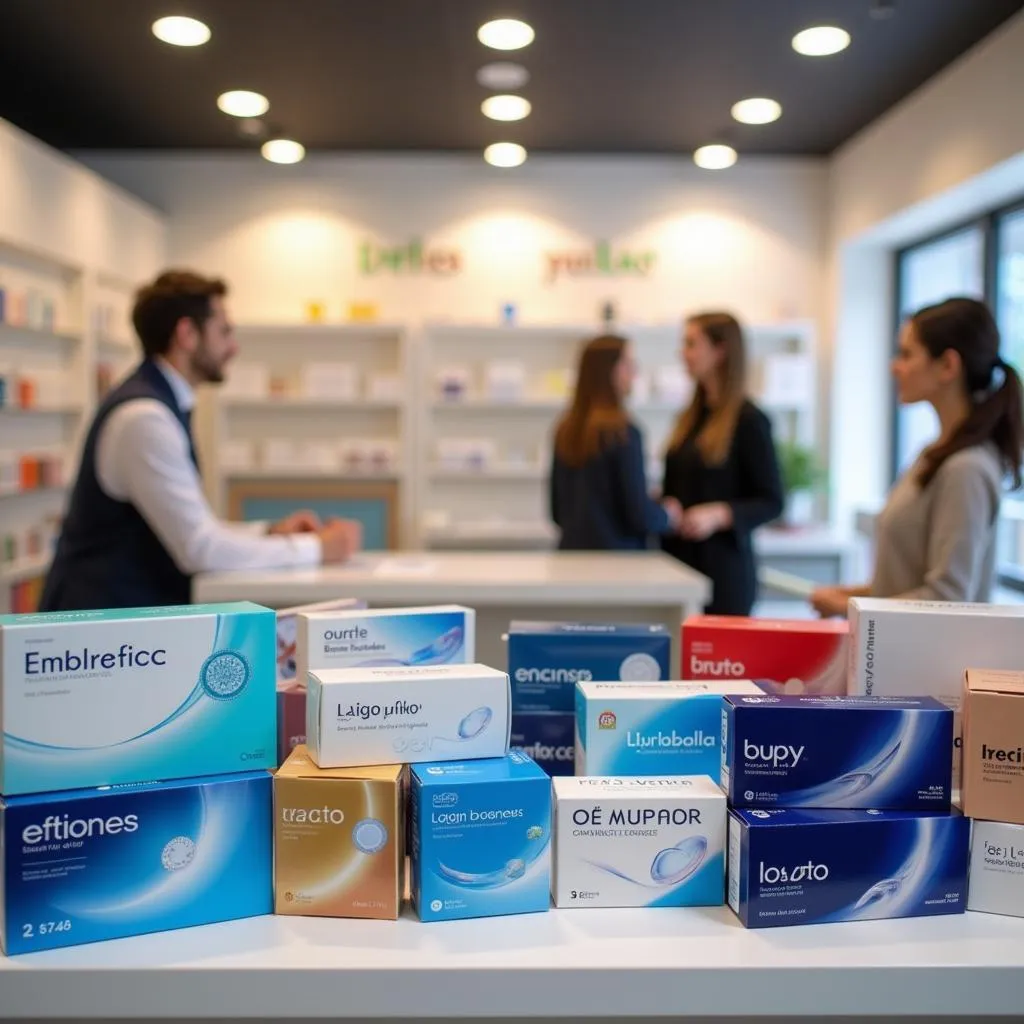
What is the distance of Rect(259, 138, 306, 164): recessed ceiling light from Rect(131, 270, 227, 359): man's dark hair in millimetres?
2779

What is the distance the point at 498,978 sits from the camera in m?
1.18

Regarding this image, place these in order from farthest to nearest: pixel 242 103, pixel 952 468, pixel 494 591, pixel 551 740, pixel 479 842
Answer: pixel 242 103 → pixel 494 591 → pixel 952 468 → pixel 551 740 → pixel 479 842

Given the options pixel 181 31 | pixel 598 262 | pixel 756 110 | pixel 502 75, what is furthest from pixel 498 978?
pixel 598 262

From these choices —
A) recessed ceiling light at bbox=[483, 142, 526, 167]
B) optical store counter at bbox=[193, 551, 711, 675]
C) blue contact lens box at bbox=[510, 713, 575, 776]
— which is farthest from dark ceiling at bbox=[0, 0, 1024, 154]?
blue contact lens box at bbox=[510, 713, 575, 776]

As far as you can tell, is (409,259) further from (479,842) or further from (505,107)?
(479,842)

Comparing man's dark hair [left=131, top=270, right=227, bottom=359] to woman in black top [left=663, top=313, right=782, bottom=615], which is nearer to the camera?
man's dark hair [left=131, top=270, right=227, bottom=359]

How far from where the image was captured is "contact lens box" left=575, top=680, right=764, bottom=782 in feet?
4.69

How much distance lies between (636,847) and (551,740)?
0.29 metres

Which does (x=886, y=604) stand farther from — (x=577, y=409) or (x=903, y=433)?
(x=903, y=433)

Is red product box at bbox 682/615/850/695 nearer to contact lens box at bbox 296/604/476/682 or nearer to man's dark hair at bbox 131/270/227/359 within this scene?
contact lens box at bbox 296/604/476/682

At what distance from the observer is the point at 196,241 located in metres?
6.15

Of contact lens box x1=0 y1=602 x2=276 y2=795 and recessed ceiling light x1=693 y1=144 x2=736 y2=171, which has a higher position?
recessed ceiling light x1=693 y1=144 x2=736 y2=171

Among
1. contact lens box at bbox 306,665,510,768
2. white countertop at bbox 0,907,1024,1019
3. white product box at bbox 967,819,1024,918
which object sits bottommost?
white countertop at bbox 0,907,1024,1019

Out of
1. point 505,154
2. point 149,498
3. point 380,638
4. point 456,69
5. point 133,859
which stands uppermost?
point 456,69
